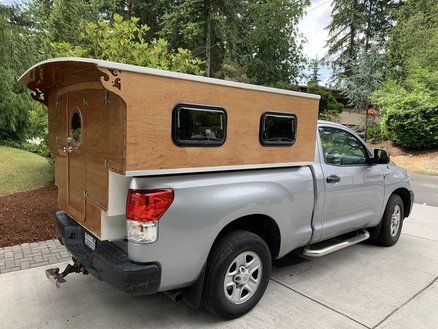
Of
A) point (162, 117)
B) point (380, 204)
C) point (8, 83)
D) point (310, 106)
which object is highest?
point (8, 83)

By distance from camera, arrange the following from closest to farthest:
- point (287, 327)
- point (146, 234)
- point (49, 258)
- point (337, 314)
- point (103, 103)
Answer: point (146, 234) < point (103, 103) < point (287, 327) < point (337, 314) < point (49, 258)

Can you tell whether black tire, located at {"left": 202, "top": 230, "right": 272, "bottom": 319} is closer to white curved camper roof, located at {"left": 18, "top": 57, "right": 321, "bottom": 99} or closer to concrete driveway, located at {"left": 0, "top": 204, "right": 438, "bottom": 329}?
concrete driveway, located at {"left": 0, "top": 204, "right": 438, "bottom": 329}

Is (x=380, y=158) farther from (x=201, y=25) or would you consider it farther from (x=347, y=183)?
(x=201, y=25)

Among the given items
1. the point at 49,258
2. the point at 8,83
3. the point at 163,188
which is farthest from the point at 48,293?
the point at 8,83

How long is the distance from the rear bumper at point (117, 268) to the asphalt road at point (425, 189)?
319 inches

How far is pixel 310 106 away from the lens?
368 centimetres

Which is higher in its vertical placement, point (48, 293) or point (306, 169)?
point (306, 169)

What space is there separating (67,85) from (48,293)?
A: 2067 millimetres

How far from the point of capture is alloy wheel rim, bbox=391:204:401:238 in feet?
16.6

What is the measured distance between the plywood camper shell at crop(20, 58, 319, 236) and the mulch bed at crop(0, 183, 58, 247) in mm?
1752

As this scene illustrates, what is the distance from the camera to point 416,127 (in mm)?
16625

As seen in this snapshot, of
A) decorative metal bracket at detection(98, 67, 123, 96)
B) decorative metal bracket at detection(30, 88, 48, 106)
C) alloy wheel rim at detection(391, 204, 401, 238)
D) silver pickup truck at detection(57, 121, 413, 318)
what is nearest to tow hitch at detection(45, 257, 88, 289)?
silver pickup truck at detection(57, 121, 413, 318)

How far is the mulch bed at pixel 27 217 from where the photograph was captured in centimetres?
492

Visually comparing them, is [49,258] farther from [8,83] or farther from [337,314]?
[8,83]
